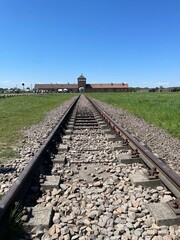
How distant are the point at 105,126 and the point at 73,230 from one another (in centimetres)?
786

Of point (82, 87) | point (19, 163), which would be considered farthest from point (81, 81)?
point (19, 163)

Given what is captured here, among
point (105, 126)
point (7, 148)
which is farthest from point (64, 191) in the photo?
point (105, 126)

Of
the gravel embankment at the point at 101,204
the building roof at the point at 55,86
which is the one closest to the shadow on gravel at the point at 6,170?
the gravel embankment at the point at 101,204

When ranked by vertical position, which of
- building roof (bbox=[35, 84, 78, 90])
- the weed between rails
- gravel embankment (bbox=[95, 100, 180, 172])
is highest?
building roof (bbox=[35, 84, 78, 90])

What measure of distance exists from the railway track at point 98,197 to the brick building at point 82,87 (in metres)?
167

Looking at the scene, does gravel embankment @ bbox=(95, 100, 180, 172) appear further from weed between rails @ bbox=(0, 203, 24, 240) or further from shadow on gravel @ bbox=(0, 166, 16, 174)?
weed between rails @ bbox=(0, 203, 24, 240)

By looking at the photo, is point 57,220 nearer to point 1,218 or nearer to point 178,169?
point 1,218

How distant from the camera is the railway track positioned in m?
3.29

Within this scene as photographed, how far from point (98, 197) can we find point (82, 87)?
169 metres

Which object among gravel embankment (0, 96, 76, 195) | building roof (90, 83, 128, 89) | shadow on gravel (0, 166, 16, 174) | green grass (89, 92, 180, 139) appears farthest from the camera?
building roof (90, 83, 128, 89)

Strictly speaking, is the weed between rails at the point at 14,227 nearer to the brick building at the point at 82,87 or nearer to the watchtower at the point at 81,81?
the brick building at the point at 82,87

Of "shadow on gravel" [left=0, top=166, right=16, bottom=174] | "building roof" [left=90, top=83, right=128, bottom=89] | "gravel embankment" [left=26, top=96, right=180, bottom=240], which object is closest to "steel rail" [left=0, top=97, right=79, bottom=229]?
"gravel embankment" [left=26, top=96, right=180, bottom=240]

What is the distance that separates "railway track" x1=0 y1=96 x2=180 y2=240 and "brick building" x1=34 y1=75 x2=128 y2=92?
166951mm

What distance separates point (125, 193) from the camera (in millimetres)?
4312
